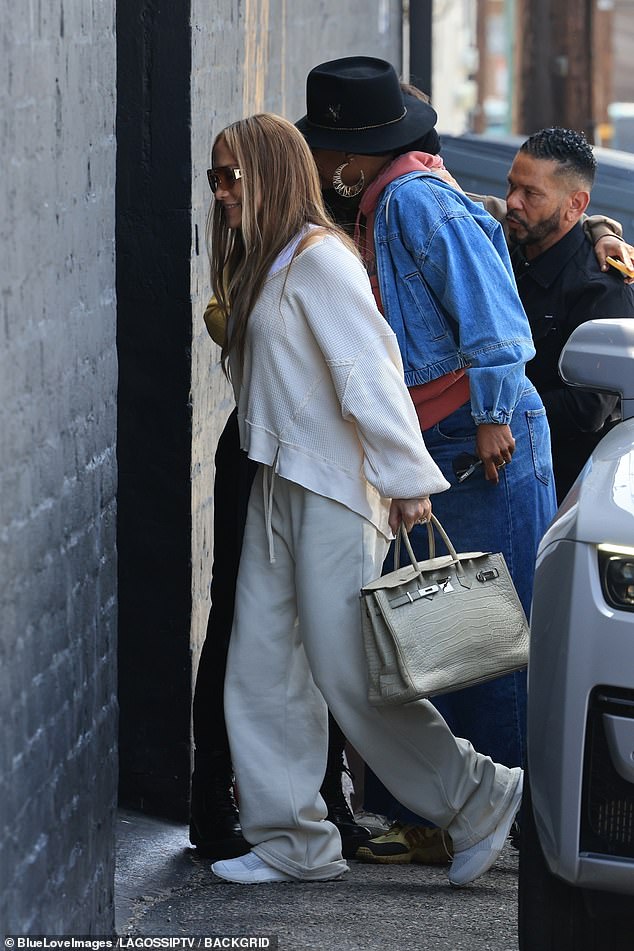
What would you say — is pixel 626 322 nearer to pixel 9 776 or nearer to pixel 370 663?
pixel 370 663

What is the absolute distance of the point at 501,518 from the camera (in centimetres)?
480

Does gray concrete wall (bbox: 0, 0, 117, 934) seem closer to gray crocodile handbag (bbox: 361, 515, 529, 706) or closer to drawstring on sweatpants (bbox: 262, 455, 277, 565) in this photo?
drawstring on sweatpants (bbox: 262, 455, 277, 565)

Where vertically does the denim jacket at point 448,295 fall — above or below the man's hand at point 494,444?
above

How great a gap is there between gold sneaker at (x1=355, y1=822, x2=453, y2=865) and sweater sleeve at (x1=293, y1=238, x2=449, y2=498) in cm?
120

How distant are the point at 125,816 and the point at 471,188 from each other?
375cm

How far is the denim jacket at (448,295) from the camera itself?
4492 mm

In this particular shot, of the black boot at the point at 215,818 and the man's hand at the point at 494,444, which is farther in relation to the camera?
the black boot at the point at 215,818

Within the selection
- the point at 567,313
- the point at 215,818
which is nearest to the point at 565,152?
the point at 567,313

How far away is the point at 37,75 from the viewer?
10.5ft

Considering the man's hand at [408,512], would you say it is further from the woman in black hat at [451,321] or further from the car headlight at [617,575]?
the car headlight at [617,575]

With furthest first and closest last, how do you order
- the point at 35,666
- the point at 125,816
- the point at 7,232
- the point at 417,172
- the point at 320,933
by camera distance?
the point at 125,816 → the point at 417,172 → the point at 320,933 → the point at 35,666 → the point at 7,232

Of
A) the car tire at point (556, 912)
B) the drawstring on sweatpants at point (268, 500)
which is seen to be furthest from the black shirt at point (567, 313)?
the car tire at point (556, 912)

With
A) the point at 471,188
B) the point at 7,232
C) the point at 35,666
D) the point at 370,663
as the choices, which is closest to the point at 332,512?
the point at 370,663

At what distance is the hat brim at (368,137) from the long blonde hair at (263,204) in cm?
38
